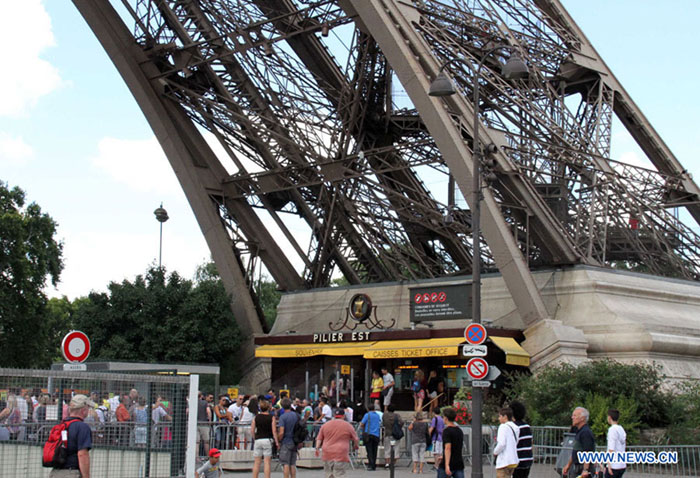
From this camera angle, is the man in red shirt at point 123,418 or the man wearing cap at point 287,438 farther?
the man wearing cap at point 287,438

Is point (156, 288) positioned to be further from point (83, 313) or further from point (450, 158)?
point (450, 158)

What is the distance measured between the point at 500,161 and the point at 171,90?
16305 millimetres

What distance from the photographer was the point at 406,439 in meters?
25.1

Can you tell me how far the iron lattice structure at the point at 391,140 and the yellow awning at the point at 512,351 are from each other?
1.06 meters

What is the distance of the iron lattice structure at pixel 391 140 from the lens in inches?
1254

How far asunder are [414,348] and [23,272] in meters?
26.9

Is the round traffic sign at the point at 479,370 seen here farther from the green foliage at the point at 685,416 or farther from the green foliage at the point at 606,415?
the green foliage at the point at 685,416

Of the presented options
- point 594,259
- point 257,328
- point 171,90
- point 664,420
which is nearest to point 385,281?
point 257,328

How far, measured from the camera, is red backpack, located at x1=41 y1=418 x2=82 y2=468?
1067cm

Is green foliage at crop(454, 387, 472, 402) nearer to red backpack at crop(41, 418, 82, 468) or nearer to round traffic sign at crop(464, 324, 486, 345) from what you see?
round traffic sign at crop(464, 324, 486, 345)

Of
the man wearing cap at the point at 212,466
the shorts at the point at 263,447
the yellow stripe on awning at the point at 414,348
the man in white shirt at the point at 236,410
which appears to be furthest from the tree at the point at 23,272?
the man wearing cap at the point at 212,466

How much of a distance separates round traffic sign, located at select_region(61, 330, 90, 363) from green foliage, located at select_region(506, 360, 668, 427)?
40.1 feet

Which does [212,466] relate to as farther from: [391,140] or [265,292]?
[265,292]

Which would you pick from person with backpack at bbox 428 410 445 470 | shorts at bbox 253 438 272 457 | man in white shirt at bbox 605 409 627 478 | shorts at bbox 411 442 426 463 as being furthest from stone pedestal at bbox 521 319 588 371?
man in white shirt at bbox 605 409 627 478
